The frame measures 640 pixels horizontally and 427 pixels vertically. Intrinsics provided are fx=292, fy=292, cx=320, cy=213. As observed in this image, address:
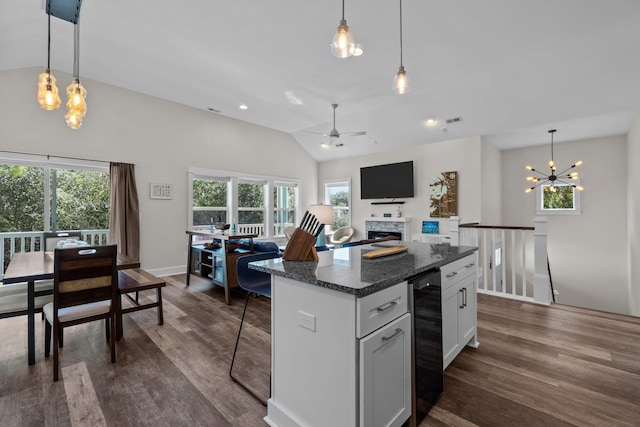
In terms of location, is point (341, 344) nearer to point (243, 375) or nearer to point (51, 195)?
point (243, 375)

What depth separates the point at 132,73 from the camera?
4.41 metres

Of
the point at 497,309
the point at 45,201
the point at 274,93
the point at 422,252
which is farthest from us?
the point at 274,93

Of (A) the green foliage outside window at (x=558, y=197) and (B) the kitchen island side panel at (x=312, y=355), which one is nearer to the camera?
(B) the kitchen island side panel at (x=312, y=355)

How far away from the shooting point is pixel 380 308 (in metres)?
1.36

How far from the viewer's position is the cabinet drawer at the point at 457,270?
6.57 feet

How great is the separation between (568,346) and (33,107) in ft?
23.0

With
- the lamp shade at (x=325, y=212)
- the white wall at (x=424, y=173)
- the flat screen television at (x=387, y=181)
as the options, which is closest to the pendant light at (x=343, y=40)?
the lamp shade at (x=325, y=212)

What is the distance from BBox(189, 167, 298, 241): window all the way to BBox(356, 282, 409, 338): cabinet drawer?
16.8 ft

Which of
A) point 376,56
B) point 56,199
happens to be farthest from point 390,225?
point 56,199

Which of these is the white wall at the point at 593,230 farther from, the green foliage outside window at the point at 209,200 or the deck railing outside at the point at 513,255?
→ the green foliage outside window at the point at 209,200

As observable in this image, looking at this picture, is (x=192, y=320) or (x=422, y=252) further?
(x=192, y=320)

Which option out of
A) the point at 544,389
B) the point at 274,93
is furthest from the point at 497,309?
the point at 274,93

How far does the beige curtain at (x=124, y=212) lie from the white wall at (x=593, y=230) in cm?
818

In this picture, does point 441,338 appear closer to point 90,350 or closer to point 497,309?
point 497,309
